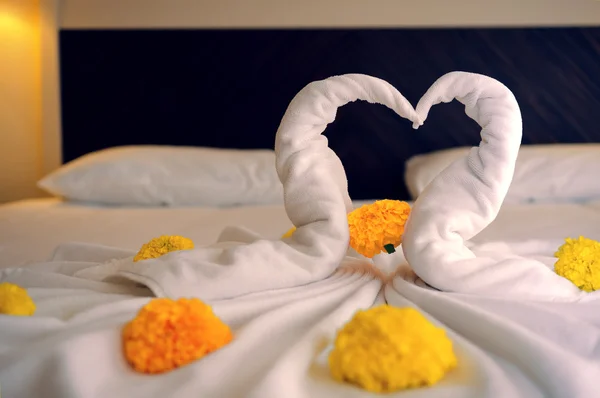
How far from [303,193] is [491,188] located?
0.94ft

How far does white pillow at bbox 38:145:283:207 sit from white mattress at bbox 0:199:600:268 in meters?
0.07

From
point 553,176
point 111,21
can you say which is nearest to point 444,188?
point 553,176

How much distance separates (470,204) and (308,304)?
12.0 inches

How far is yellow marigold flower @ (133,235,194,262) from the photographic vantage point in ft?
3.66

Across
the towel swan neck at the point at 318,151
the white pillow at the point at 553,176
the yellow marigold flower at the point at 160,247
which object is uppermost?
the towel swan neck at the point at 318,151

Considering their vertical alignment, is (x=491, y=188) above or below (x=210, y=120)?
above

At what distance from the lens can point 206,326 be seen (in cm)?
75

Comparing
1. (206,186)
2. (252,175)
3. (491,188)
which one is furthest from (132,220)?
(491,188)

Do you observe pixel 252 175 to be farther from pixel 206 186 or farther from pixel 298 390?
pixel 298 390

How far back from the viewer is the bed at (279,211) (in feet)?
2.32

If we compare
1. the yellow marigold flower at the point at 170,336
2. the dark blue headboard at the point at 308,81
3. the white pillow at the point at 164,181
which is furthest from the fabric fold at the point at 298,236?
the dark blue headboard at the point at 308,81

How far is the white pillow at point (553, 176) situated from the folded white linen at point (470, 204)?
1.29 meters

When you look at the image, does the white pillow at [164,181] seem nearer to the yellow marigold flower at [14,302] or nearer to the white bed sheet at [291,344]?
the white bed sheet at [291,344]

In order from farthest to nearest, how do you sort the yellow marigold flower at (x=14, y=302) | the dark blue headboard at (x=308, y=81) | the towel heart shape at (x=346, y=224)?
the dark blue headboard at (x=308, y=81)
the towel heart shape at (x=346, y=224)
the yellow marigold flower at (x=14, y=302)
